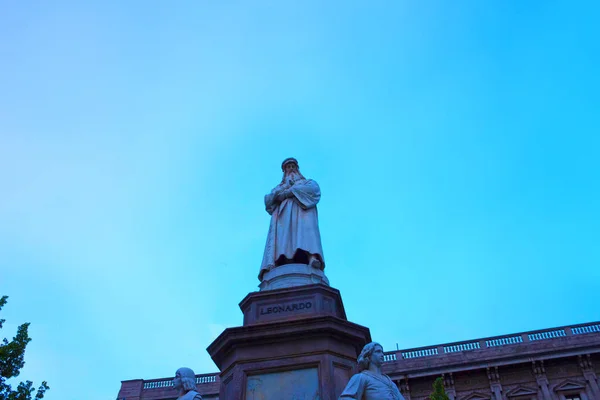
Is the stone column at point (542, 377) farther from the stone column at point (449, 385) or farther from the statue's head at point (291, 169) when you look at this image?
the statue's head at point (291, 169)

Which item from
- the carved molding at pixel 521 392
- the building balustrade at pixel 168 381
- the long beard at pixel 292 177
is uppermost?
the building balustrade at pixel 168 381

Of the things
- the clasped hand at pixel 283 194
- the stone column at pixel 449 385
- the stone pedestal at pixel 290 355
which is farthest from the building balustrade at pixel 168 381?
the stone pedestal at pixel 290 355

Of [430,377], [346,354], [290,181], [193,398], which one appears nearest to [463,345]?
[430,377]

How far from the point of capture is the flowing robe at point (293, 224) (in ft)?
29.8

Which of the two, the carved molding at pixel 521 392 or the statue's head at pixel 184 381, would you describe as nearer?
the statue's head at pixel 184 381

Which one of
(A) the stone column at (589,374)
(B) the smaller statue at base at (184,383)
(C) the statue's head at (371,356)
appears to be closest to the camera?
(C) the statue's head at (371,356)

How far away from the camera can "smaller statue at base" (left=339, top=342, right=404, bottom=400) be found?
548 cm

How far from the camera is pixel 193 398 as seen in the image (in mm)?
5922

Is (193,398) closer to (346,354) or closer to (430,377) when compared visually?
(346,354)

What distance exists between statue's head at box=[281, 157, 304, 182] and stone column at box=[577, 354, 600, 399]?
19234mm

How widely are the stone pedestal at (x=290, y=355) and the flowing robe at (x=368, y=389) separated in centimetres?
105

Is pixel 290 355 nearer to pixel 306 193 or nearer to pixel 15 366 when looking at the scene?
pixel 306 193

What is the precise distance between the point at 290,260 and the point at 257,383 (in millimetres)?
2570

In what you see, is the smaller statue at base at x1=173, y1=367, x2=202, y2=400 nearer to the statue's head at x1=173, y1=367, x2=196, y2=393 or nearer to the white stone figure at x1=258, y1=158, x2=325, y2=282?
the statue's head at x1=173, y1=367, x2=196, y2=393
